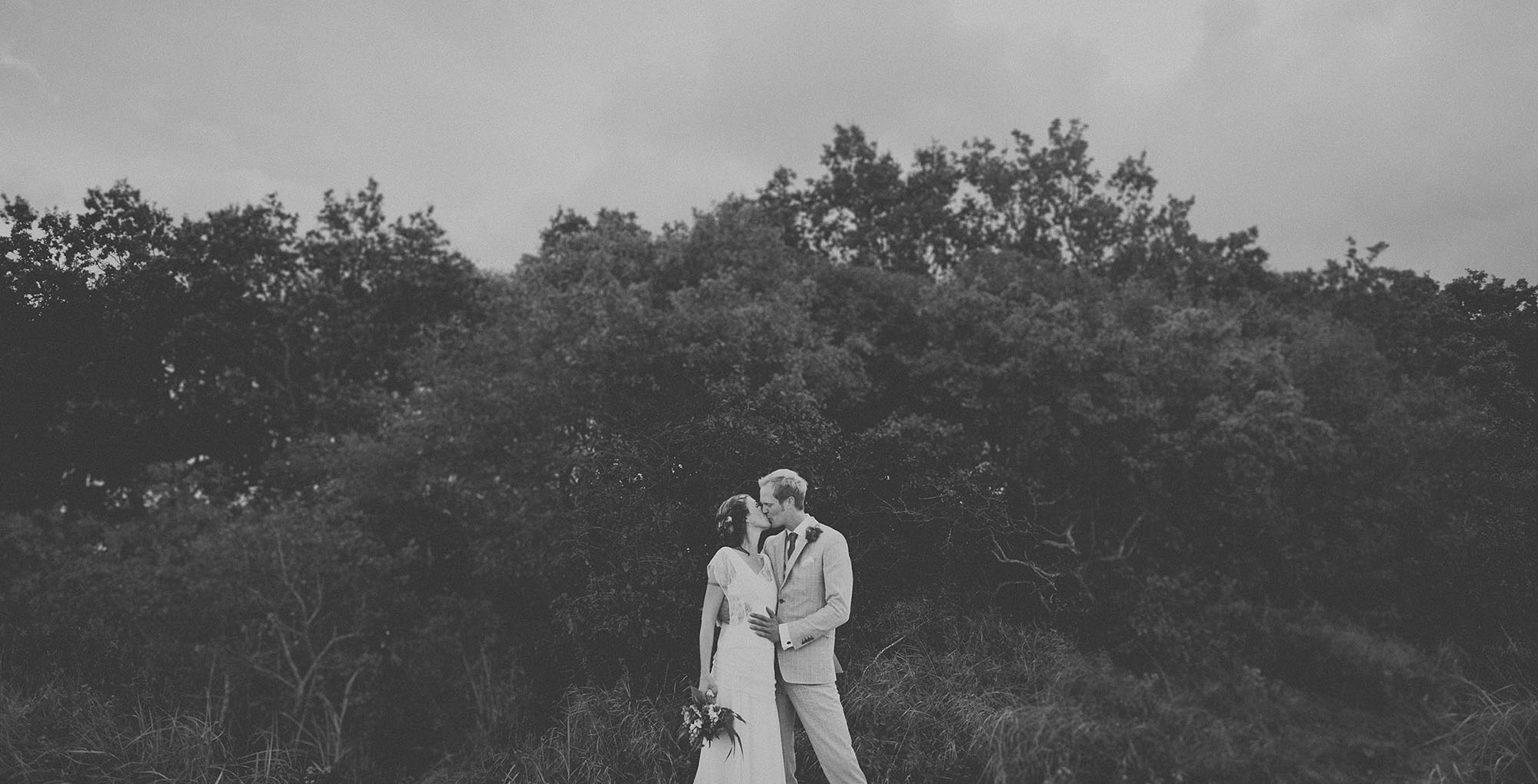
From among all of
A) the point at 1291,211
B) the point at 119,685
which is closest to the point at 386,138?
the point at 119,685

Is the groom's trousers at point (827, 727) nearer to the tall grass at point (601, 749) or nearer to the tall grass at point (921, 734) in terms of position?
the tall grass at point (921, 734)

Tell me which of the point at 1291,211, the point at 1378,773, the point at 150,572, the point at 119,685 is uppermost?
the point at 1291,211

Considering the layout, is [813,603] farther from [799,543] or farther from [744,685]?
[744,685]

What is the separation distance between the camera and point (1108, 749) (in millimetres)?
5578

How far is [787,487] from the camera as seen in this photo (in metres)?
4.18

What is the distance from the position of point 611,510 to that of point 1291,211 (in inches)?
935

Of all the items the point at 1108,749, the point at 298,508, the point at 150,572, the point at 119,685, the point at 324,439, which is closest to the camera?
the point at 1108,749

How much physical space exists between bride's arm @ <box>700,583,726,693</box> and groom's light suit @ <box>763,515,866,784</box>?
0.34 m

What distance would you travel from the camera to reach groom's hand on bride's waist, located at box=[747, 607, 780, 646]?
13.2ft

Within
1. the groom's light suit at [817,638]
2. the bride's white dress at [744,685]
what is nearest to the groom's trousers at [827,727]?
the groom's light suit at [817,638]

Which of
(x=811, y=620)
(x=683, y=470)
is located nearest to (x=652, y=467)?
(x=683, y=470)

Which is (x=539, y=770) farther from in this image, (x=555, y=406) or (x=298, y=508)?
(x=298, y=508)

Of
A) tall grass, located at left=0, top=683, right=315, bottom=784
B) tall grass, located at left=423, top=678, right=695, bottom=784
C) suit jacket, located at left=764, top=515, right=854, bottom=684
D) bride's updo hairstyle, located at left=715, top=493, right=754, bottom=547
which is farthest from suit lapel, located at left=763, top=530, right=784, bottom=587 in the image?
tall grass, located at left=0, top=683, right=315, bottom=784

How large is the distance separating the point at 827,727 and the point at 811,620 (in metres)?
0.53
